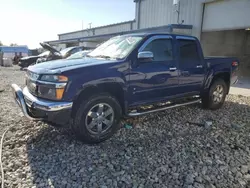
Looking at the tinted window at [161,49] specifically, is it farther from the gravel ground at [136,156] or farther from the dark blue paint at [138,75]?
the gravel ground at [136,156]

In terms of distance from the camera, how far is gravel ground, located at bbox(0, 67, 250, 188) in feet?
8.50

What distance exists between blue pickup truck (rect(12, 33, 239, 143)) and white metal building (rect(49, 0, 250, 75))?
7.16 m

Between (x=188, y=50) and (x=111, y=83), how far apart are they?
2378 mm

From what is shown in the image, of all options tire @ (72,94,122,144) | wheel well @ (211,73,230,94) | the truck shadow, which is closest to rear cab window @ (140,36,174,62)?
tire @ (72,94,122,144)

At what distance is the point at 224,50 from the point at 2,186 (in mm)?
18535

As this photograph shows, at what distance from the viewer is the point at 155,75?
3998mm

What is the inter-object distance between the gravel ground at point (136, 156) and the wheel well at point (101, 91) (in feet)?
2.29

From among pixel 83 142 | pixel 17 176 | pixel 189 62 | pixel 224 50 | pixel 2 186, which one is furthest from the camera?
pixel 224 50

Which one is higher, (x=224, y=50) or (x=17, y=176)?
(x=224, y=50)

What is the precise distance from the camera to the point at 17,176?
8.57 feet

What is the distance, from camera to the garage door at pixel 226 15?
9.99 meters

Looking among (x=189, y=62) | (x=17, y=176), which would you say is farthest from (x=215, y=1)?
(x=17, y=176)

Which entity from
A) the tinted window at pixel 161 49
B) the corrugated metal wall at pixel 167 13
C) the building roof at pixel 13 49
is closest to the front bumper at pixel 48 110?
the tinted window at pixel 161 49

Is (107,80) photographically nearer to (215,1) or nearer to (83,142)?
(83,142)
